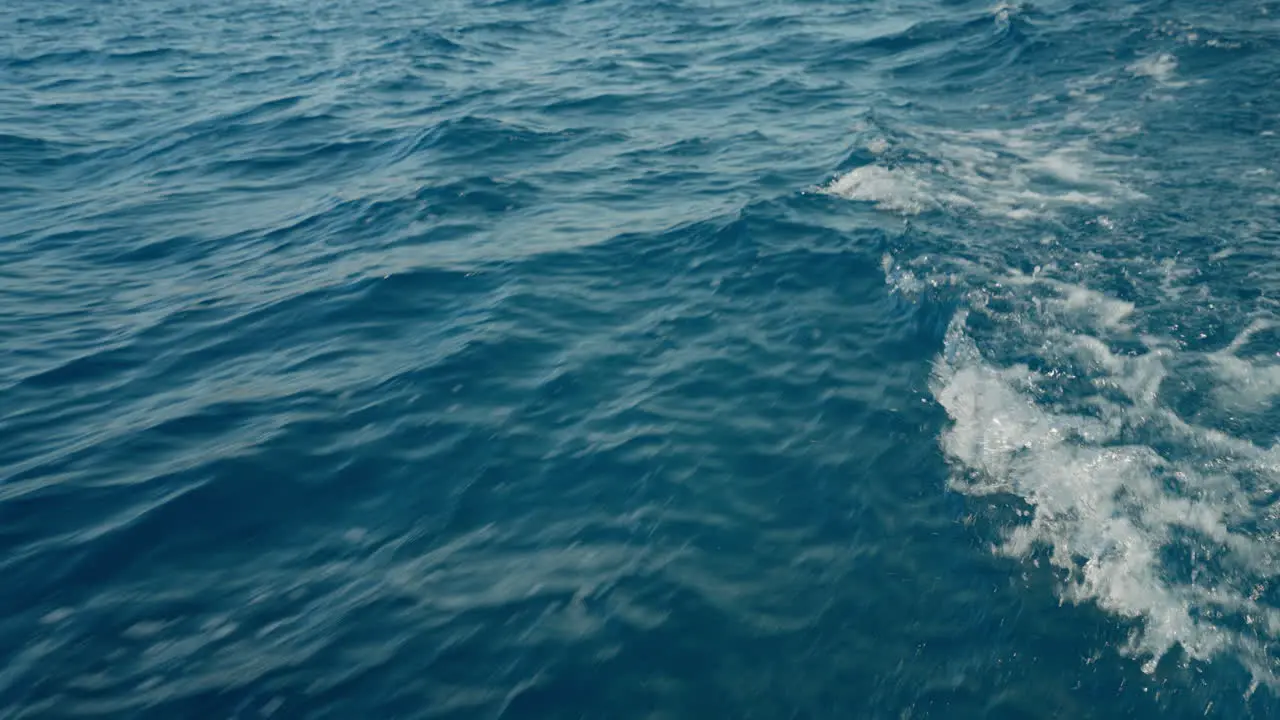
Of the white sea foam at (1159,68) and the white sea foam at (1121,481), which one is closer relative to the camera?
the white sea foam at (1121,481)

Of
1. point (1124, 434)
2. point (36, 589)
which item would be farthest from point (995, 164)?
point (36, 589)

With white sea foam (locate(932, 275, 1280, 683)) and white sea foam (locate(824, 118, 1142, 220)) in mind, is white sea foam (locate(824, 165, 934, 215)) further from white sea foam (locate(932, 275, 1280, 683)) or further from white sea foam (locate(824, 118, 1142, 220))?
white sea foam (locate(932, 275, 1280, 683))

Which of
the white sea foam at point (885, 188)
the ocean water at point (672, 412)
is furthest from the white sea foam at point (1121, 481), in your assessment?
the white sea foam at point (885, 188)

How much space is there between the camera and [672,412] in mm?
6867

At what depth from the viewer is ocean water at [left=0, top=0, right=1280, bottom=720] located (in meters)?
4.76

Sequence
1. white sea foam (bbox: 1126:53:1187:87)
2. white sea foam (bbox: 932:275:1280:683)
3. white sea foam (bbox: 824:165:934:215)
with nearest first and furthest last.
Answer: white sea foam (bbox: 932:275:1280:683) < white sea foam (bbox: 824:165:934:215) < white sea foam (bbox: 1126:53:1187:87)

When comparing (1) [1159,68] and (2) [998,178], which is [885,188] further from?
(1) [1159,68]

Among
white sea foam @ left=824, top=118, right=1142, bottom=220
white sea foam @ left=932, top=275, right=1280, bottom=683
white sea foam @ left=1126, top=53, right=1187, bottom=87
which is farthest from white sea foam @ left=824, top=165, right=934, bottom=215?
white sea foam @ left=1126, top=53, right=1187, bottom=87

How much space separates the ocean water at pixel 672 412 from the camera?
476cm

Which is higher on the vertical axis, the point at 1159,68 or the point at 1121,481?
the point at 1121,481

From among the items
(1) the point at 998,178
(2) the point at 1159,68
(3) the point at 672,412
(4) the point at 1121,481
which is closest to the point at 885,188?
(1) the point at 998,178

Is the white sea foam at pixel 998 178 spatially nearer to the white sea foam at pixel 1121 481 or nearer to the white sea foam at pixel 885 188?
the white sea foam at pixel 885 188

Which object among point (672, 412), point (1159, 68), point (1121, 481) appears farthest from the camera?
point (1159, 68)

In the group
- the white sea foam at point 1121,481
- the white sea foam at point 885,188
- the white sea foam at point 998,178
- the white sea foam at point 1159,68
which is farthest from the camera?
the white sea foam at point 1159,68
